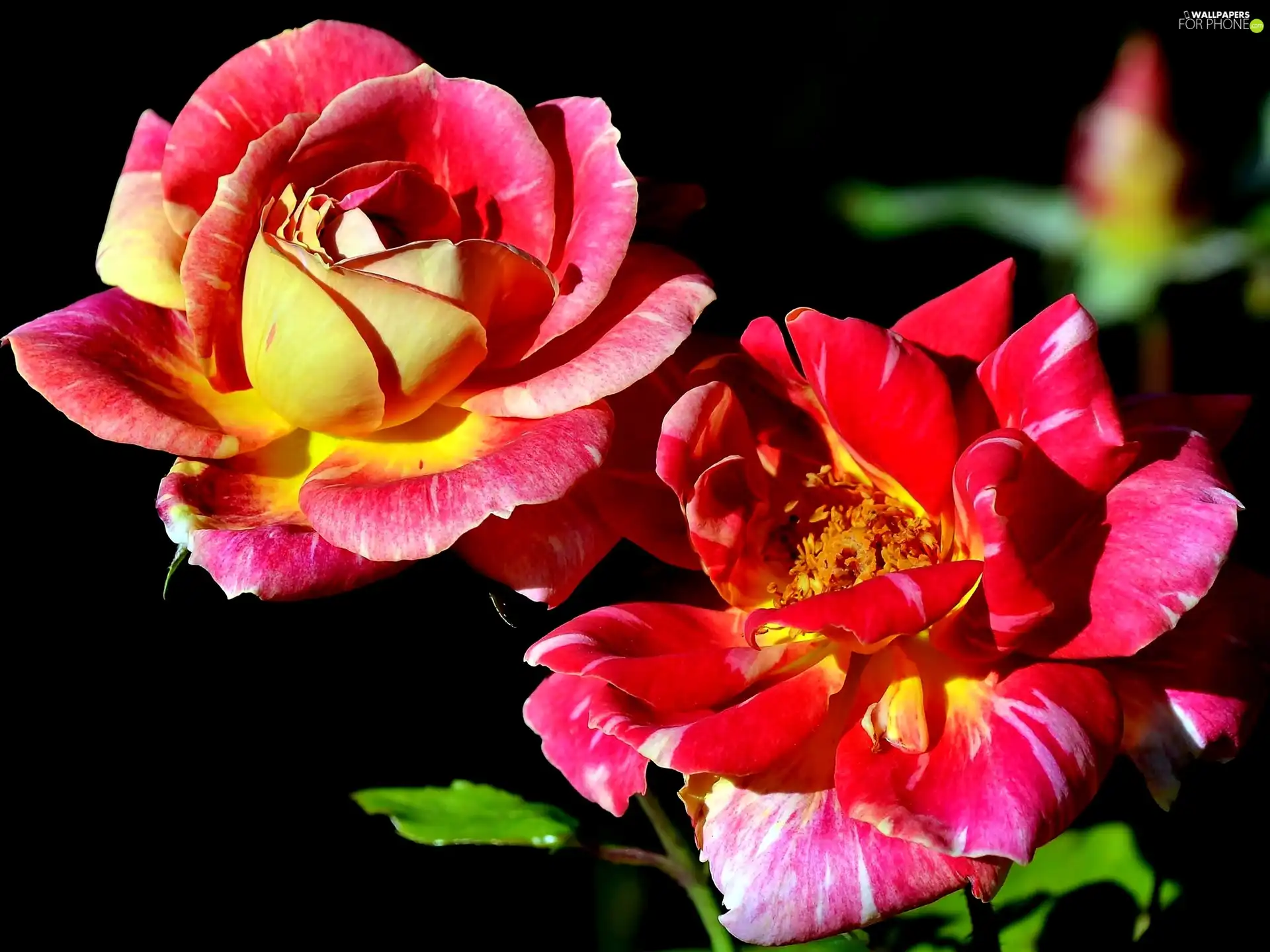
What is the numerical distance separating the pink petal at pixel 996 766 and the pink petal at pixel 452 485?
14 cm

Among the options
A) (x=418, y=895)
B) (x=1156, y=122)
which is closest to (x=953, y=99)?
(x=1156, y=122)

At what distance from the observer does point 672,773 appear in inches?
29.1

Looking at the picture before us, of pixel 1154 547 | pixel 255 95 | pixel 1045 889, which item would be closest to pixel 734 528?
pixel 1154 547

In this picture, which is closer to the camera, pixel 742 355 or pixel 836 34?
pixel 742 355

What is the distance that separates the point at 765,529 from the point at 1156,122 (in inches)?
33.8

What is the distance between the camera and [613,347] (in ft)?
1.51

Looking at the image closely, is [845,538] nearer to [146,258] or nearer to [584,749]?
→ [584,749]

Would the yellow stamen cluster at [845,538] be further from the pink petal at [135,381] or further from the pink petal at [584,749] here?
the pink petal at [135,381]

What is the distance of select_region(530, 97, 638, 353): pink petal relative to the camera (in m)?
0.47

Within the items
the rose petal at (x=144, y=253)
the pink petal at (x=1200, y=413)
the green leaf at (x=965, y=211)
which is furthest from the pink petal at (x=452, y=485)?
the green leaf at (x=965, y=211)

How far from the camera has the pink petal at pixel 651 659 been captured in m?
0.44

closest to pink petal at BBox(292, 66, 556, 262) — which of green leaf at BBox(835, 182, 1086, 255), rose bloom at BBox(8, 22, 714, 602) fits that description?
rose bloom at BBox(8, 22, 714, 602)

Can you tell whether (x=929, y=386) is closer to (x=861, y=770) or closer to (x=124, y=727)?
(x=861, y=770)

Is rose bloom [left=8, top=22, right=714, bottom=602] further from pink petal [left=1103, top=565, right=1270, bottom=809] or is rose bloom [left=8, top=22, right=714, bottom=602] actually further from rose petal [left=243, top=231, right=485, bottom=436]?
pink petal [left=1103, top=565, right=1270, bottom=809]
